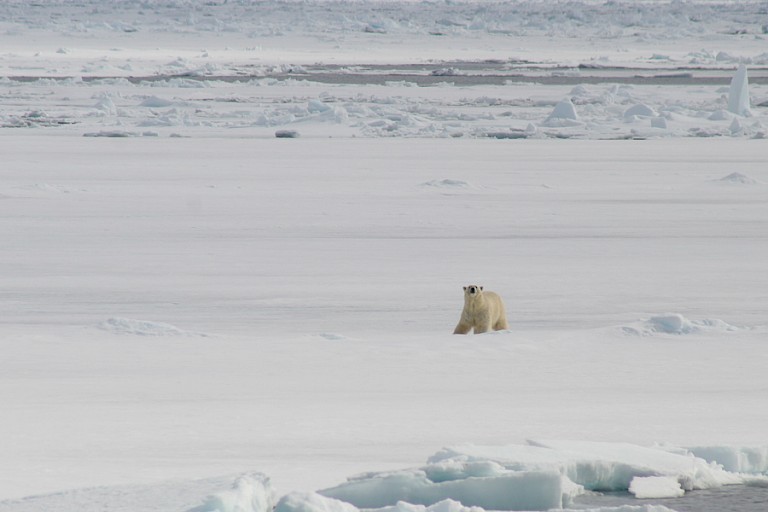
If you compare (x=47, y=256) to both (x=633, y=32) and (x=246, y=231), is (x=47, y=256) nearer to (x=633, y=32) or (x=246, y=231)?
(x=246, y=231)

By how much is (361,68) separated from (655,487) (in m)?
33.9

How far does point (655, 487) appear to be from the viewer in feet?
10.8

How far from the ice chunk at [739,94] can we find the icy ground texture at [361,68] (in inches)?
1.2

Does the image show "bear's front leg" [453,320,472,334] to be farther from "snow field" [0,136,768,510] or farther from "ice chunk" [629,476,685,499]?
"ice chunk" [629,476,685,499]

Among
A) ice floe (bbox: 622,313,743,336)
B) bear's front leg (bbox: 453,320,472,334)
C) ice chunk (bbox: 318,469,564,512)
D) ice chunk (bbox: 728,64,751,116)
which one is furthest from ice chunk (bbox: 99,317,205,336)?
ice chunk (bbox: 728,64,751,116)

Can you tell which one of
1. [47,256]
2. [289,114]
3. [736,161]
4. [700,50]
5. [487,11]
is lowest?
[47,256]

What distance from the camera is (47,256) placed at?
25.0 ft

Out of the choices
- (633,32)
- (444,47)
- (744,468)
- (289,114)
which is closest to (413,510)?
(744,468)

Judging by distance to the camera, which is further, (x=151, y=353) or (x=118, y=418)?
(x=151, y=353)

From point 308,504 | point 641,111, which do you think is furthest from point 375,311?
point 641,111

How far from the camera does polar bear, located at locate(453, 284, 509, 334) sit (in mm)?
5332

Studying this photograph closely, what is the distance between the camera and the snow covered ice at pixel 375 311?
339 cm

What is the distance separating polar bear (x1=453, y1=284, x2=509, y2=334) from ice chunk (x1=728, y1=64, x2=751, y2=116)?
15.3m

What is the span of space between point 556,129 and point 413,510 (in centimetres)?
1561
